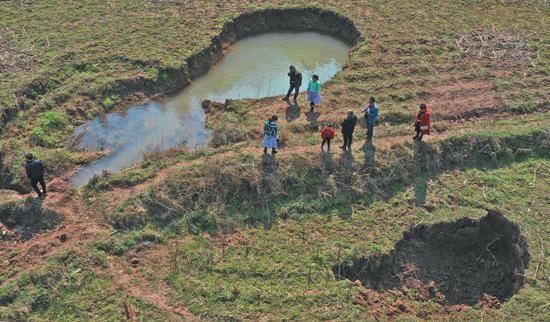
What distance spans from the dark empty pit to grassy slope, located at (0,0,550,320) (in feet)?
1.20

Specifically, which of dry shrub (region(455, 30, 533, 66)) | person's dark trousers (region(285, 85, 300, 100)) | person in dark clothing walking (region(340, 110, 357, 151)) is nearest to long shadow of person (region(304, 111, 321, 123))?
person's dark trousers (region(285, 85, 300, 100))

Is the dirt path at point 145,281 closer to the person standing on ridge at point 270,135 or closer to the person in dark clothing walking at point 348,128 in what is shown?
the person standing on ridge at point 270,135

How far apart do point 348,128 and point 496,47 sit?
443 inches

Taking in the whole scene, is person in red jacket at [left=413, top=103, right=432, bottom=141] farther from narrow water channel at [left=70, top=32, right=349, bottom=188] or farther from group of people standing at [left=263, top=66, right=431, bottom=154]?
narrow water channel at [left=70, top=32, right=349, bottom=188]

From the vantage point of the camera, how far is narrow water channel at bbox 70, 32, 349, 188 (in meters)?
19.0

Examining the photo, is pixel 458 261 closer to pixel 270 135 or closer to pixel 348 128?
pixel 348 128

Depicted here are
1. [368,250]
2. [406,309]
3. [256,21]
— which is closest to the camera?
[406,309]

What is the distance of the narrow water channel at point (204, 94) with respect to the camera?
19.0 m

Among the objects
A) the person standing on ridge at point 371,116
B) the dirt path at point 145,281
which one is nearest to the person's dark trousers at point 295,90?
the person standing on ridge at point 371,116

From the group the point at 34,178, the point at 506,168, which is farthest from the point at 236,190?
the point at 506,168

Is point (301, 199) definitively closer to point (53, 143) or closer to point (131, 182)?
point (131, 182)

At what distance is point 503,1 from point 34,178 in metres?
25.6

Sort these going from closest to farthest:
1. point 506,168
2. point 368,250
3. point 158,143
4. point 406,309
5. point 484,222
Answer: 1. point 406,309
2. point 368,250
3. point 484,222
4. point 506,168
5. point 158,143

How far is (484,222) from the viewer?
1586 cm
